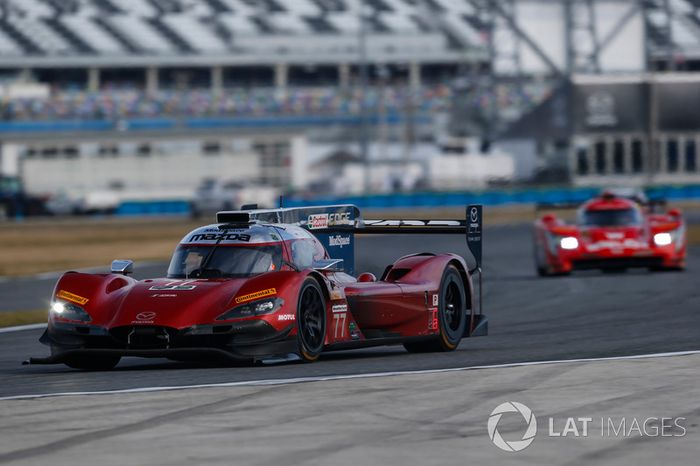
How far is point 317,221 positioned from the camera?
510 inches

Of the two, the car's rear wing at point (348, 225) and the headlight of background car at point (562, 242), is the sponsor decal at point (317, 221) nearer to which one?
the car's rear wing at point (348, 225)

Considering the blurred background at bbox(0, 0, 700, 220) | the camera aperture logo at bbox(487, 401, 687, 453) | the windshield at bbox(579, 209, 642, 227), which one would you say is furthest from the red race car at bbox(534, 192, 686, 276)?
the blurred background at bbox(0, 0, 700, 220)

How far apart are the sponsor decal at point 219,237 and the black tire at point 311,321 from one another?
0.78 metres

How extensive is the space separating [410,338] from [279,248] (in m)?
1.44

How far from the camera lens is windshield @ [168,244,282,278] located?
A: 37.5ft

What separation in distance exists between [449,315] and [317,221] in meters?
1.49

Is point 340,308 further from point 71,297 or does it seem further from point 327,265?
point 71,297

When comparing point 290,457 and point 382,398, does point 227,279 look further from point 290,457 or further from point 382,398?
point 290,457

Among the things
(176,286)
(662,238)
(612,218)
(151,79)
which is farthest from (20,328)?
(151,79)

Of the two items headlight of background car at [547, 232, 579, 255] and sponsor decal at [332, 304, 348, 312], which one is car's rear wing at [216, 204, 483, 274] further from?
headlight of background car at [547, 232, 579, 255]

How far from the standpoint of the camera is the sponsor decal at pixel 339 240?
514 inches

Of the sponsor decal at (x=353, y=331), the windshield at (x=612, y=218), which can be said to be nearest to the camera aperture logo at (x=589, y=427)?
the sponsor decal at (x=353, y=331)

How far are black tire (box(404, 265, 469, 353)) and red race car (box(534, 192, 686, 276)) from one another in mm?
10129

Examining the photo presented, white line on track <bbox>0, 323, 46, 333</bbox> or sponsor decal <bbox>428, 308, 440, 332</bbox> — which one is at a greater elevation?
sponsor decal <bbox>428, 308, 440, 332</bbox>
